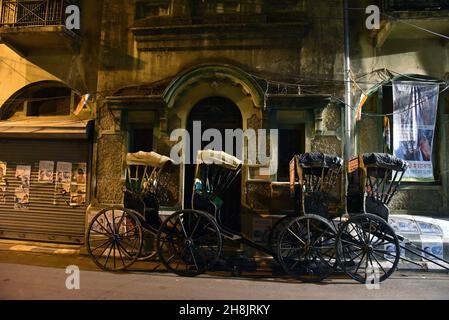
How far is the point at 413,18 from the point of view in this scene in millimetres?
9070

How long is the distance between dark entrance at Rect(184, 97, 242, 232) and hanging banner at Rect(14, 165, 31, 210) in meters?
4.77

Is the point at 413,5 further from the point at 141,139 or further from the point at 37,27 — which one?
the point at 37,27

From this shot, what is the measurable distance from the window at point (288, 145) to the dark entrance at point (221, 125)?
3.76ft

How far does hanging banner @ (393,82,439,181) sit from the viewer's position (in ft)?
31.2

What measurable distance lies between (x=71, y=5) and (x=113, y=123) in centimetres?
377

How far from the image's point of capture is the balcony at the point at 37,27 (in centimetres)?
1020

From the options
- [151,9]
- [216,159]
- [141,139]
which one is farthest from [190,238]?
[151,9]

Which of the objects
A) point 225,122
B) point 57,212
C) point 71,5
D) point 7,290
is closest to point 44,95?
point 71,5

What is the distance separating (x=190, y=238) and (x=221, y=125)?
12.1 ft

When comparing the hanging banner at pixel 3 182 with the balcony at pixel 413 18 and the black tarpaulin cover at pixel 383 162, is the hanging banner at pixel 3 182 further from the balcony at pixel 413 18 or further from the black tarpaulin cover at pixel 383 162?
the balcony at pixel 413 18

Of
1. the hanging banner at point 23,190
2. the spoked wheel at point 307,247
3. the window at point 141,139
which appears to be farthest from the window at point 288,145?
the hanging banner at point 23,190

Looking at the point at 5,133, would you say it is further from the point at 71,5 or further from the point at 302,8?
the point at 302,8

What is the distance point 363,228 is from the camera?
23.1 feet

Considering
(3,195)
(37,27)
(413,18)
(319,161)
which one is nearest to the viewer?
(319,161)
